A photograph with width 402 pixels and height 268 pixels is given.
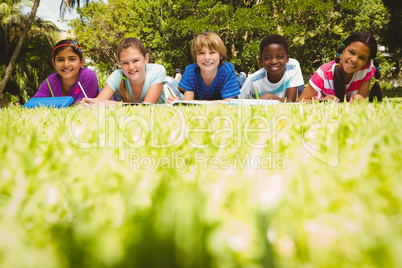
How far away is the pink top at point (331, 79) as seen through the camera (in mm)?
3891

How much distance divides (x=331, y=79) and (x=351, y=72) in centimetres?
28

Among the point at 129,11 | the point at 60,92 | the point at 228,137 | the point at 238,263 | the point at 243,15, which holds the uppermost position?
the point at 129,11

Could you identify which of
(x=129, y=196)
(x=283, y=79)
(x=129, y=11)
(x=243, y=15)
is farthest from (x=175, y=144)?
(x=129, y=11)

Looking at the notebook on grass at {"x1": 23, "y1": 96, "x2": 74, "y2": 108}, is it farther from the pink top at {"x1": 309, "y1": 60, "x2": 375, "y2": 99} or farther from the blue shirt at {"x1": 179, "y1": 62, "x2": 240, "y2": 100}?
the pink top at {"x1": 309, "y1": 60, "x2": 375, "y2": 99}

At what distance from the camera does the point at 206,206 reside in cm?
40

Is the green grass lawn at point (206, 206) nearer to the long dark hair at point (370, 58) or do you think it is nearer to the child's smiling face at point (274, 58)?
the long dark hair at point (370, 58)

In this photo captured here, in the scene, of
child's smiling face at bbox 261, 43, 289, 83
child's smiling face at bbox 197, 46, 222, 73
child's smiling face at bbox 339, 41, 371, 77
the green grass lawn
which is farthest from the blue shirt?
the green grass lawn

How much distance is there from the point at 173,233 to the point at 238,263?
0.10 m

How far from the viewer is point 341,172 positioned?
58 cm

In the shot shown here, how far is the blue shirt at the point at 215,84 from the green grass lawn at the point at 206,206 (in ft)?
11.7

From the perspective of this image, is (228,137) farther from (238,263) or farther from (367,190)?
(238,263)

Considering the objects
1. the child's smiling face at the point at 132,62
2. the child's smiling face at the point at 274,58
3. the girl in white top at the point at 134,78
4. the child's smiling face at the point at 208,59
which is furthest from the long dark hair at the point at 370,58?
the child's smiling face at the point at 132,62

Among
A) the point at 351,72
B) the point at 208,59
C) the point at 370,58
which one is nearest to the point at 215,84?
the point at 208,59

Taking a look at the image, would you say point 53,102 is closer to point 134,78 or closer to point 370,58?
point 134,78
